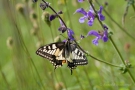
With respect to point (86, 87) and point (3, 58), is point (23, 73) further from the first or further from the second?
point (3, 58)

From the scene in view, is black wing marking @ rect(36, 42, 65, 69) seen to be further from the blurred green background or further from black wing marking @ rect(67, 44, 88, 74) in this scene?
the blurred green background

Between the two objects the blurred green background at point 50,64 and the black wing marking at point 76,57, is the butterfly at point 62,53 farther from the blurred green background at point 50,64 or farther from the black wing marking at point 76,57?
the blurred green background at point 50,64

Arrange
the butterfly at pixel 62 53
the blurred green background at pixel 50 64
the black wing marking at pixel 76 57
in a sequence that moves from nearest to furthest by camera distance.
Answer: the black wing marking at pixel 76 57
the butterfly at pixel 62 53
the blurred green background at pixel 50 64

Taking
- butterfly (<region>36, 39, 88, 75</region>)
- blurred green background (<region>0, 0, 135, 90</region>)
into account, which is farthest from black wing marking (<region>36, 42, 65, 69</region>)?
blurred green background (<region>0, 0, 135, 90</region>)

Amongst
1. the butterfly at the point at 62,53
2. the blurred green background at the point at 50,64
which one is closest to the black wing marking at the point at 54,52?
the butterfly at the point at 62,53

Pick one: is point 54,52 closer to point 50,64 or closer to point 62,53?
point 62,53

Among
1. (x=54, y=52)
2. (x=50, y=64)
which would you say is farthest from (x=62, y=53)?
(x=50, y=64)

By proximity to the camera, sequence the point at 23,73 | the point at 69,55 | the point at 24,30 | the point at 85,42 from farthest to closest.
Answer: the point at 24,30
the point at 85,42
the point at 23,73
the point at 69,55

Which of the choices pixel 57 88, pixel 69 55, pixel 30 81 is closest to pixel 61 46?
pixel 69 55
